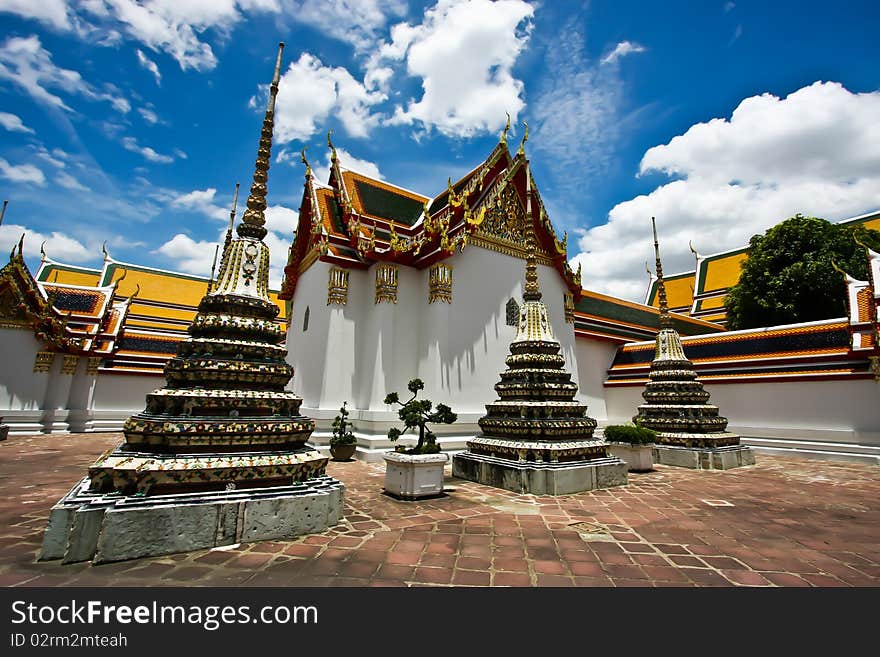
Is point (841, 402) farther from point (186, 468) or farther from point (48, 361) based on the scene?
point (48, 361)

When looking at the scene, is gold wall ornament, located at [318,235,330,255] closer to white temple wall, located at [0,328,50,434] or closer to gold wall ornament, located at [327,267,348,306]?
gold wall ornament, located at [327,267,348,306]

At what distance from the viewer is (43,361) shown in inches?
560

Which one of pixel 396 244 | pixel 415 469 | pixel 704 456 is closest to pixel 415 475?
pixel 415 469

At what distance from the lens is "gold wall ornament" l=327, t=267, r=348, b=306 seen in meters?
11.4

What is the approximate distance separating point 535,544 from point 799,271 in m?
22.3

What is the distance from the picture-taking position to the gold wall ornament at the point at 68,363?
14862mm

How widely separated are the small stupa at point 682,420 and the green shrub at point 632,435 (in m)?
1.37

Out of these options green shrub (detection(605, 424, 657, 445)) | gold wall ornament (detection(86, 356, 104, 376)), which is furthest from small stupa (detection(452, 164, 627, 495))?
gold wall ornament (detection(86, 356, 104, 376))

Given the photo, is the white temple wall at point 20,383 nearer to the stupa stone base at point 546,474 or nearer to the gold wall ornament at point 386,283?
the gold wall ornament at point 386,283

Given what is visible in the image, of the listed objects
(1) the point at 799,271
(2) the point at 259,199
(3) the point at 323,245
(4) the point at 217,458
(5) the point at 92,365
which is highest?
(1) the point at 799,271

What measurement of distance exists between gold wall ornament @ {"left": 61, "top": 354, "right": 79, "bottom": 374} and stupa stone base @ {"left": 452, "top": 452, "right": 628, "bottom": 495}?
15361 mm

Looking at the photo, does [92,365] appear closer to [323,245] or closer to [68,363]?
[68,363]

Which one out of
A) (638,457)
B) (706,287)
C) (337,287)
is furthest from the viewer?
(706,287)
